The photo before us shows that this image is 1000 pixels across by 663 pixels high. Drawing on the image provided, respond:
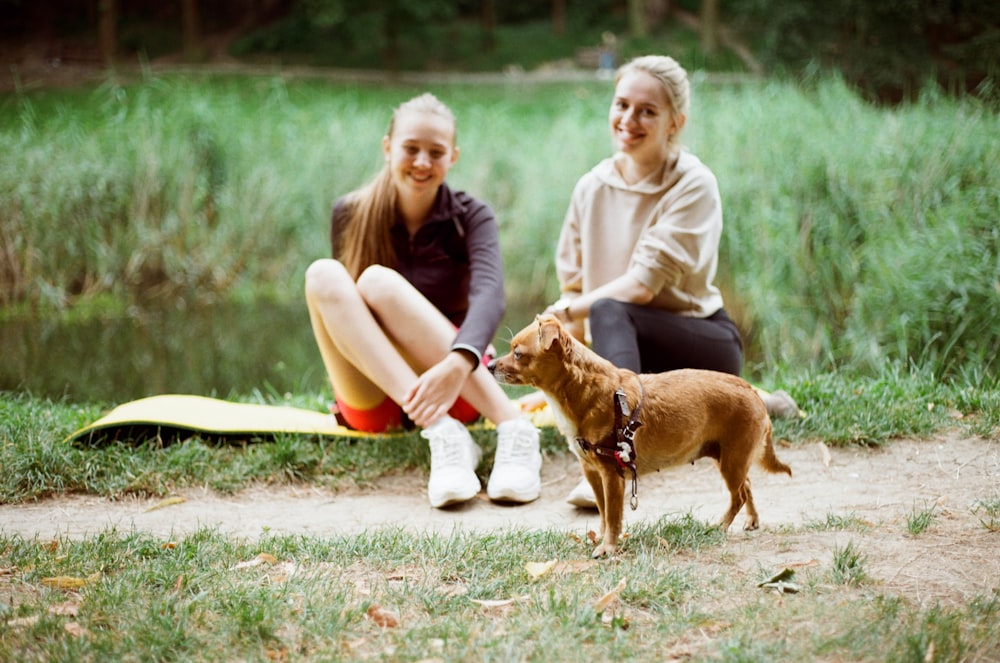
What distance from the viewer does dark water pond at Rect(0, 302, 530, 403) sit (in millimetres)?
6227

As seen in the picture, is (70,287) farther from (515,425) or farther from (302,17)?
(302,17)

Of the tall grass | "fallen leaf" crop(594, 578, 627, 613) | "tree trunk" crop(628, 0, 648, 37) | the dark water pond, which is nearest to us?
"fallen leaf" crop(594, 578, 627, 613)

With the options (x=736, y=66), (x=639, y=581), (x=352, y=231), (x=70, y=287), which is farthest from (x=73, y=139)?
(x=736, y=66)

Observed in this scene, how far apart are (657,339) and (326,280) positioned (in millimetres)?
1407

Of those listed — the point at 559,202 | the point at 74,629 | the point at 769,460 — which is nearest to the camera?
the point at 74,629

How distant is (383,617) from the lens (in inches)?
95.0

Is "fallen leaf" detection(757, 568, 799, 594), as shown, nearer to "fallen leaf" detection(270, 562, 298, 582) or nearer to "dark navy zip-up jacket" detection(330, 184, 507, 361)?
"fallen leaf" detection(270, 562, 298, 582)

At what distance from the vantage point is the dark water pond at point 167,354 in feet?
20.4

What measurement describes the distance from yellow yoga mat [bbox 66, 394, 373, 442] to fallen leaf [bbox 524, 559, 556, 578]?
5.20 feet

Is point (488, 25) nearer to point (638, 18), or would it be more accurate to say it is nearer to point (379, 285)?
point (638, 18)

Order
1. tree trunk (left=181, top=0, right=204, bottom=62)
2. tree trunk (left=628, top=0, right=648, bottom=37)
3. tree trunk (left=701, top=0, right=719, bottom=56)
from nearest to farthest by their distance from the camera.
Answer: tree trunk (left=701, top=0, right=719, bottom=56)
tree trunk (left=181, top=0, right=204, bottom=62)
tree trunk (left=628, top=0, right=648, bottom=37)

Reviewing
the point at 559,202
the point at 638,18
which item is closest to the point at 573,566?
the point at 559,202

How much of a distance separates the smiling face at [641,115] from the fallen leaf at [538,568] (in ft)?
6.03

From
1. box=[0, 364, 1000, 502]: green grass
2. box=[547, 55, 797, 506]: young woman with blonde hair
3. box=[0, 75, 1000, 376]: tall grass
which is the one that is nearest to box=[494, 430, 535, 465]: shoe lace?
box=[0, 364, 1000, 502]: green grass
